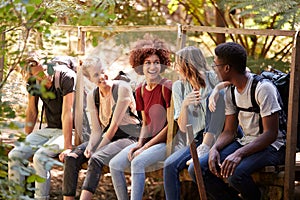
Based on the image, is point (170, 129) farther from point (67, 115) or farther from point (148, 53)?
point (67, 115)

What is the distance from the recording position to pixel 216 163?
4879mm

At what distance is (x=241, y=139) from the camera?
501 cm

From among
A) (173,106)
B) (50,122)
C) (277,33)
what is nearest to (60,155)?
(50,122)

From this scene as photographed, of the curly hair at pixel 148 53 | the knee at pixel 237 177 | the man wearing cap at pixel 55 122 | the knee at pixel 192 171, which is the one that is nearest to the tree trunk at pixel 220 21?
the curly hair at pixel 148 53

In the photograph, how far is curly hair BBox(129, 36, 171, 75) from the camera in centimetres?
550

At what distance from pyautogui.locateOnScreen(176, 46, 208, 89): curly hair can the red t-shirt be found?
0.88ft

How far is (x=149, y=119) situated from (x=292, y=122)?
1.16m

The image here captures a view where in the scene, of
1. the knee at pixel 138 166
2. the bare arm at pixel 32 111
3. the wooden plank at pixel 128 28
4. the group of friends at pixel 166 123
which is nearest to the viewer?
the group of friends at pixel 166 123

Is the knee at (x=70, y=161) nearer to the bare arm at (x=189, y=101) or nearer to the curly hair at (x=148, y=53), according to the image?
the curly hair at (x=148, y=53)

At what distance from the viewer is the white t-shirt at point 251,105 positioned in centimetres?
468

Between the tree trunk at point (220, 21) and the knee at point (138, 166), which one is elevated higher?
the tree trunk at point (220, 21)

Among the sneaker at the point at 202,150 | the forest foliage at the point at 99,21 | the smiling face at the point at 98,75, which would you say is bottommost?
the sneaker at the point at 202,150

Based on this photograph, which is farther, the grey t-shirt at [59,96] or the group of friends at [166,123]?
the grey t-shirt at [59,96]

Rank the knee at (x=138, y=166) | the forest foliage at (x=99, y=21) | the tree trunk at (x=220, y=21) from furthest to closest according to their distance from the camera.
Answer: the tree trunk at (x=220, y=21) → the knee at (x=138, y=166) → the forest foliage at (x=99, y=21)
